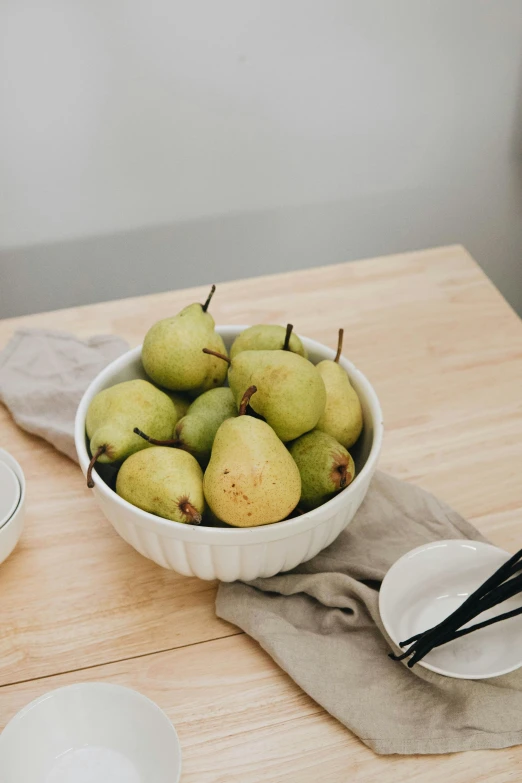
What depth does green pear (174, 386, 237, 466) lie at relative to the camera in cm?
56

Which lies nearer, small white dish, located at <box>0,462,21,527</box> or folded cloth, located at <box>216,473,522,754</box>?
folded cloth, located at <box>216,473,522,754</box>

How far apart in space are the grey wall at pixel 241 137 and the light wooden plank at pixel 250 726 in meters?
0.98

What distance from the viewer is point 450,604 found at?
0.56 m

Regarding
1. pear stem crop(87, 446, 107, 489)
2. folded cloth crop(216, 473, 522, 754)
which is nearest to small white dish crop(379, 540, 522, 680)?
folded cloth crop(216, 473, 522, 754)

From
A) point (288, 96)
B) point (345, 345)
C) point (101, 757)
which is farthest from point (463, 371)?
point (288, 96)

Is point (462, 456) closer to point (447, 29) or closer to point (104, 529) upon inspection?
point (104, 529)

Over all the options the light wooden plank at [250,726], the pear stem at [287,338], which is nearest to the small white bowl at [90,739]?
the light wooden plank at [250,726]

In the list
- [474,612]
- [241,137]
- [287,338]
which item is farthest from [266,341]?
[241,137]

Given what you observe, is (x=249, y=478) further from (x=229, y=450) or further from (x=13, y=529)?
(x=13, y=529)

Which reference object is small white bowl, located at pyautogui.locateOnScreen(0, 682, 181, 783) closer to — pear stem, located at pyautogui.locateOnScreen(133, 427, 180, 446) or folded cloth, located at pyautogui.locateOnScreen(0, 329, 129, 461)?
pear stem, located at pyautogui.locateOnScreen(133, 427, 180, 446)

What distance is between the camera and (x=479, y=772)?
482 mm

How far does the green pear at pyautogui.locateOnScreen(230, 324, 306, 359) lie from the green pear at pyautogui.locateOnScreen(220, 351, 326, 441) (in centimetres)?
4

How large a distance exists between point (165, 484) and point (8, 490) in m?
0.18

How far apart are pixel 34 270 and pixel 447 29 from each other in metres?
0.84
